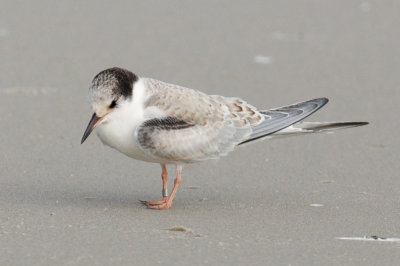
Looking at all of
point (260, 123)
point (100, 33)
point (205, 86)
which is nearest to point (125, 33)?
point (100, 33)

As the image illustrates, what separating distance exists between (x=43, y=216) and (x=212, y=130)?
1252mm

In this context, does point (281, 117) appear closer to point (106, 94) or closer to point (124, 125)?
point (124, 125)

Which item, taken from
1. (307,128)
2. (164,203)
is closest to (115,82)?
(164,203)

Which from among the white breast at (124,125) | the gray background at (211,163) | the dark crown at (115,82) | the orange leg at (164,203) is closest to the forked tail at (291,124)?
the gray background at (211,163)

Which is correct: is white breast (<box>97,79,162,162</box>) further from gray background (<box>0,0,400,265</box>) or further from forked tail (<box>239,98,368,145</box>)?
forked tail (<box>239,98,368,145</box>)

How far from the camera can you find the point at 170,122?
5.44 m

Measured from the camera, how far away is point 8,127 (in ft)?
22.6

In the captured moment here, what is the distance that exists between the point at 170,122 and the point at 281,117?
0.89 m

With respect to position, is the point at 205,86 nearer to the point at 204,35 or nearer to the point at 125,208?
the point at 204,35

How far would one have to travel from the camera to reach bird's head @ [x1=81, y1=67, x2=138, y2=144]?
526 centimetres

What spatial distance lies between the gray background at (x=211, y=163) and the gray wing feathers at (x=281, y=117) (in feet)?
1.22

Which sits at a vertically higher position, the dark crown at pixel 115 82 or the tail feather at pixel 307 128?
the dark crown at pixel 115 82

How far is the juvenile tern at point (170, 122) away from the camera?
5.30m

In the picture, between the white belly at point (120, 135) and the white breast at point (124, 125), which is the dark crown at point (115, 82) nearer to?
the white breast at point (124, 125)
